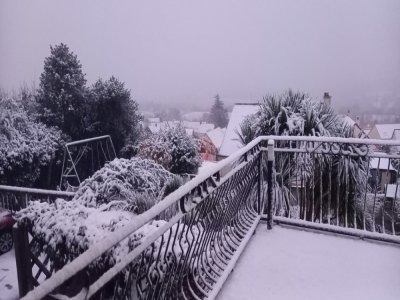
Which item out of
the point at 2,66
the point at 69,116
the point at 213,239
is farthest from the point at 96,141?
the point at 213,239

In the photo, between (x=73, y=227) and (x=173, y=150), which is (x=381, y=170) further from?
(x=173, y=150)

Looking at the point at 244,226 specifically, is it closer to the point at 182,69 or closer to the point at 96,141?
the point at 96,141

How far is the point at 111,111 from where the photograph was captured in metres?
11.7

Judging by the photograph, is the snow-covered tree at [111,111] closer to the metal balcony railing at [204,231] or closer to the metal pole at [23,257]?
the metal balcony railing at [204,231]

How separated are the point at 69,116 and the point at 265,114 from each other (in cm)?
862

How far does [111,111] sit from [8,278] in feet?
28.5

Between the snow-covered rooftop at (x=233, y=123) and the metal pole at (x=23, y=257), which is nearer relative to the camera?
the metal pole at (x=23, y=257)

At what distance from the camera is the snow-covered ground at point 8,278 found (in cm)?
311

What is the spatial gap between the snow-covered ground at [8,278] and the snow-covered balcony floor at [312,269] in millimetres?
2330

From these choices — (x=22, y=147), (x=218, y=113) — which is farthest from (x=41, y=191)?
(x=218, y=113)

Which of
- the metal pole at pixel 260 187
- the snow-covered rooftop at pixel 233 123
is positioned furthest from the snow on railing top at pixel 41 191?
the snow-covered rooftop at pixel 233 123

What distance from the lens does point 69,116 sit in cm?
1125

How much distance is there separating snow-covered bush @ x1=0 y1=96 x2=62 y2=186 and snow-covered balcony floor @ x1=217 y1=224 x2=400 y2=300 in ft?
22.2

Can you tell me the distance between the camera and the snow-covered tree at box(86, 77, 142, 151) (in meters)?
11.5
